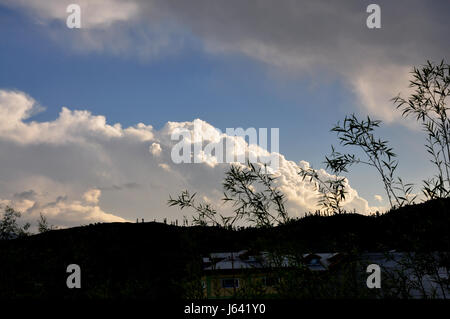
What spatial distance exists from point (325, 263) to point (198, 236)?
2.87 metres

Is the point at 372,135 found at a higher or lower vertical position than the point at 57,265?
higher

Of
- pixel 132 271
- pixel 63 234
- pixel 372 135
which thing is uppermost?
pixel 372 135

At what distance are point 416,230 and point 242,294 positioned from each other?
3.35 metres

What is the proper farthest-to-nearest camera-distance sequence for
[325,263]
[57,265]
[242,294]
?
[57,265] < [325,263] < [242,294]

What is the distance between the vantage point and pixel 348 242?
28.0 feet

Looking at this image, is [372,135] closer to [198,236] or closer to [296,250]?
[296,250]

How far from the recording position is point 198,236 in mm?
8133
